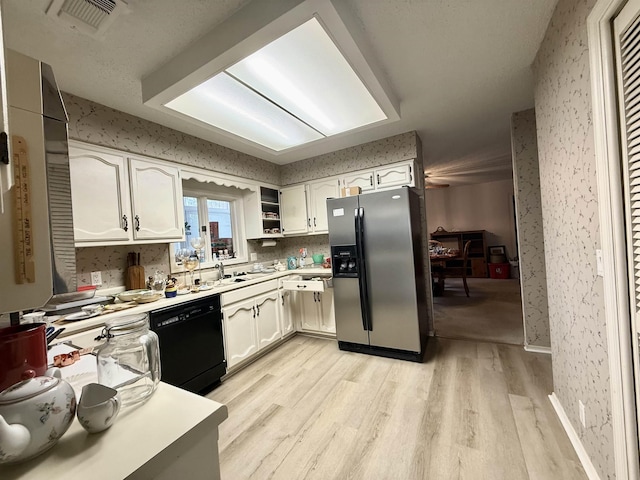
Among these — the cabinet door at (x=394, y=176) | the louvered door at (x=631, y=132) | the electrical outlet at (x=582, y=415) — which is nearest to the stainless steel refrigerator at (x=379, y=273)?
the cabinet door at (x=394, y=176)

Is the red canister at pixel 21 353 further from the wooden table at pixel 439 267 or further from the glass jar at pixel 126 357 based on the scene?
the wooden table at pixel 439 267

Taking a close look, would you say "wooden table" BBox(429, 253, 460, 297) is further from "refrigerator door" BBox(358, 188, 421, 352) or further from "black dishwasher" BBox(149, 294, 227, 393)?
"black dishwasher" BBox(149, 294, 227, 393)

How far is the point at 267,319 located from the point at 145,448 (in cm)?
241

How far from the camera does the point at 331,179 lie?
341cm

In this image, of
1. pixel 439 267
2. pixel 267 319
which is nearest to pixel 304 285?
pixel 267 319

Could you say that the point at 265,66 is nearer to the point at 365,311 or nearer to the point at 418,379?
the point at 365,311

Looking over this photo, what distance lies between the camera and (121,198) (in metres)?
2.04

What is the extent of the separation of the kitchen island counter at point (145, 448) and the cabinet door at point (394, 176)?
2.87 metres

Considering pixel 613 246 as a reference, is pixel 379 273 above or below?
below

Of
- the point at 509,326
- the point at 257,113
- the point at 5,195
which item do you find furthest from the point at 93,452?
the point at 509,326

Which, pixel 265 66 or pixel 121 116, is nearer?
pixel 265 66

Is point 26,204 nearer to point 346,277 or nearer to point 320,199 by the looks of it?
point 346,277

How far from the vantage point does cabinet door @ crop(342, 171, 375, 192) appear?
3182 millimetres

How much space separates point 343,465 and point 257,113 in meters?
2.54
